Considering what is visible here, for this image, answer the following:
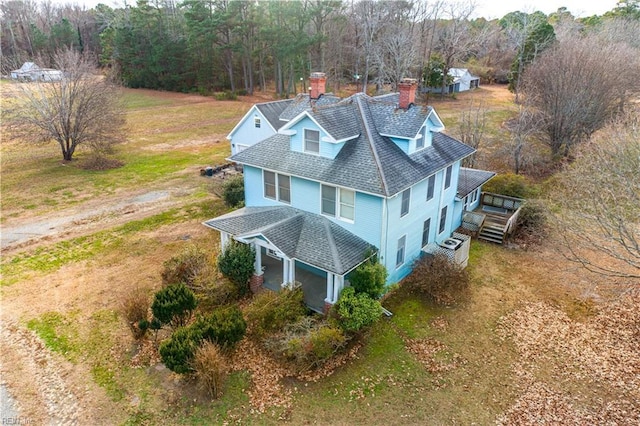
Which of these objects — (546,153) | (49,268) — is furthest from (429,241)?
(546,153)

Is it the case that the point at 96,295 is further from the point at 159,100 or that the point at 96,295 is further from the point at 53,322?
the point at 159,100

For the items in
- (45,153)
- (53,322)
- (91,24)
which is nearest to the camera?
(53,322)

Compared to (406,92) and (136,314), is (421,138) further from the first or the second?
(136,314)

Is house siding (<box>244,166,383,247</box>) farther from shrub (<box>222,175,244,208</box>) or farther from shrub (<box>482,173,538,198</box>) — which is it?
shrub (<box>482,173,538,198</box>)

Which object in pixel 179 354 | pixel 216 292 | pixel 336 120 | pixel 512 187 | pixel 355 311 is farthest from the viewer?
pixel 512 187

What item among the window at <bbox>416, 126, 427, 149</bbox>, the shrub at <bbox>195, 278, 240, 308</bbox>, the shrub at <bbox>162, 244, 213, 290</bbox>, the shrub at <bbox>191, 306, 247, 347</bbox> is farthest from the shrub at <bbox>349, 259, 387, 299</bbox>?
the shrub at <bbox>162, 244, 213, 290</bbox>

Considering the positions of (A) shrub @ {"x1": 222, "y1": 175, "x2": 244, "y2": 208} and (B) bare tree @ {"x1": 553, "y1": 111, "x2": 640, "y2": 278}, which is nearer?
(B) bare tree @ {"x1": 553, "y1": 111, "x2": 640, "y2": 278}

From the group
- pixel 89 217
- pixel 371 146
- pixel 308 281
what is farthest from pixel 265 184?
pixel 89 217
